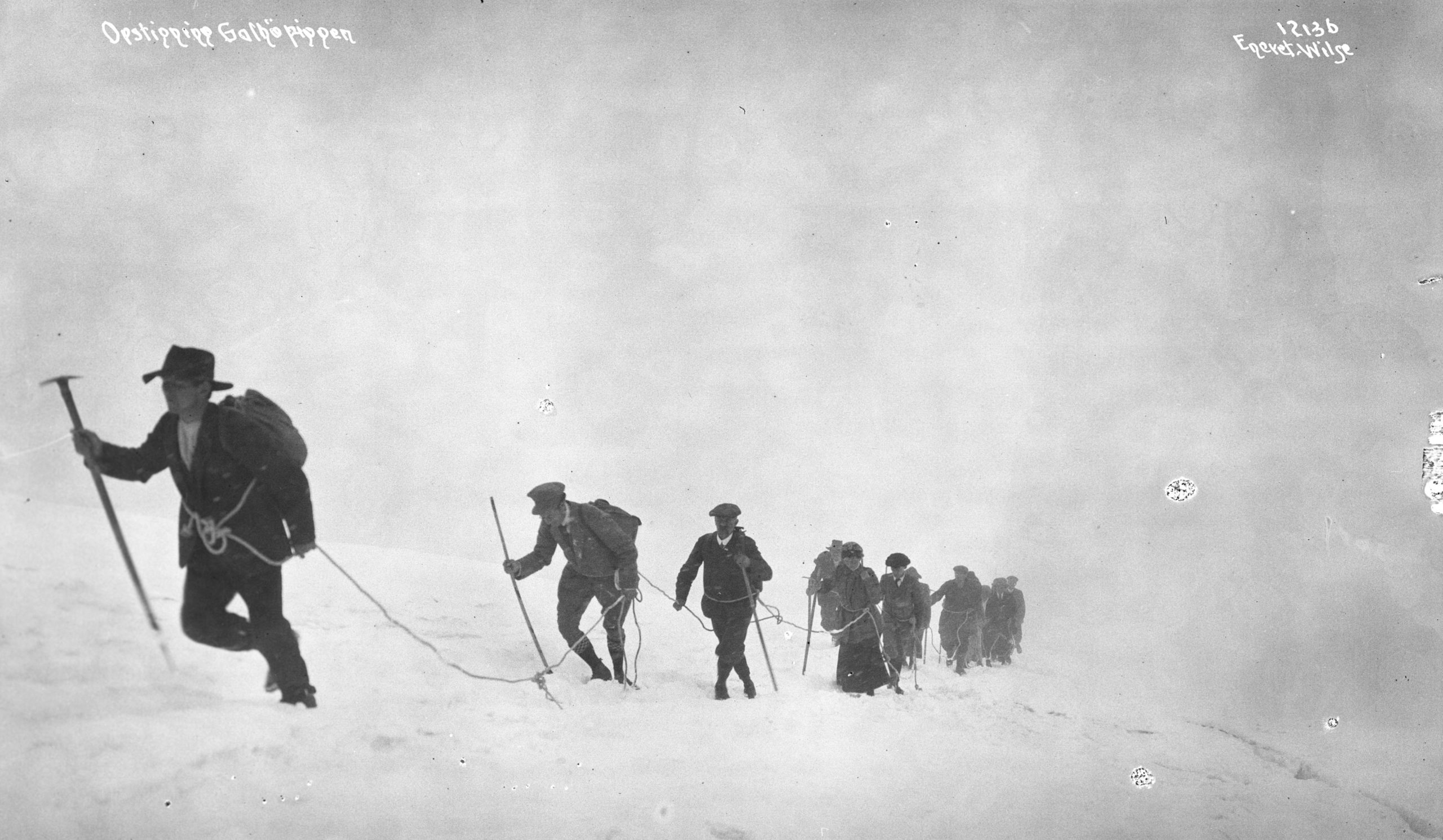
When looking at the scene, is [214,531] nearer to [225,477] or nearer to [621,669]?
[225,477]

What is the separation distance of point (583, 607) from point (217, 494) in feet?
6.15

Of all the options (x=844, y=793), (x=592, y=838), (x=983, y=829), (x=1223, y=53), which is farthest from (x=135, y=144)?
(x=1223, y=53)

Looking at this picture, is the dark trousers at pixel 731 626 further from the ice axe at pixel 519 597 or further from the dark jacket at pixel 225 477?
the dark jacket at pixel 225 477

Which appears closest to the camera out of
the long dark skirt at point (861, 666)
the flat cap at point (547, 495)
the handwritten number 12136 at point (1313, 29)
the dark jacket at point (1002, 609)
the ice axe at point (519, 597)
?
the ice axe at point (519, 597)

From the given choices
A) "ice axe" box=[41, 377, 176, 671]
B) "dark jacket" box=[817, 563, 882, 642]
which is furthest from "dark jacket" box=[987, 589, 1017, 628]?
"ice axe" box=[41, 377, 176, 671]

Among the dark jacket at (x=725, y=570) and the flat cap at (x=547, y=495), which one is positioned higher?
the flat cap at (x=547, y=495)

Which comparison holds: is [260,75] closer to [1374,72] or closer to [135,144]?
[135,144]

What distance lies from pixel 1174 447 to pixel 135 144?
650cm

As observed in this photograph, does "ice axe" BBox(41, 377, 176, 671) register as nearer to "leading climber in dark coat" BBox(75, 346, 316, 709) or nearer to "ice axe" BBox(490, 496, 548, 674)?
"leading climber in dark coat" BBox(75, 346, 316, 709)

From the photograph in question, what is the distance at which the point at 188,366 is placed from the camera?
11.6 feet

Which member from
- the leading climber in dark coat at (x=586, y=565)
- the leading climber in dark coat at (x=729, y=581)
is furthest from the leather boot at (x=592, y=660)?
the leading climber in dark coat at (x=729, y=581)

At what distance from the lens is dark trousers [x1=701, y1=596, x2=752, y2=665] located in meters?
4.91

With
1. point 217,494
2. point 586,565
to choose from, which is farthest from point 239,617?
point 586,565

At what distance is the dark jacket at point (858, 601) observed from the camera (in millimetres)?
5680
